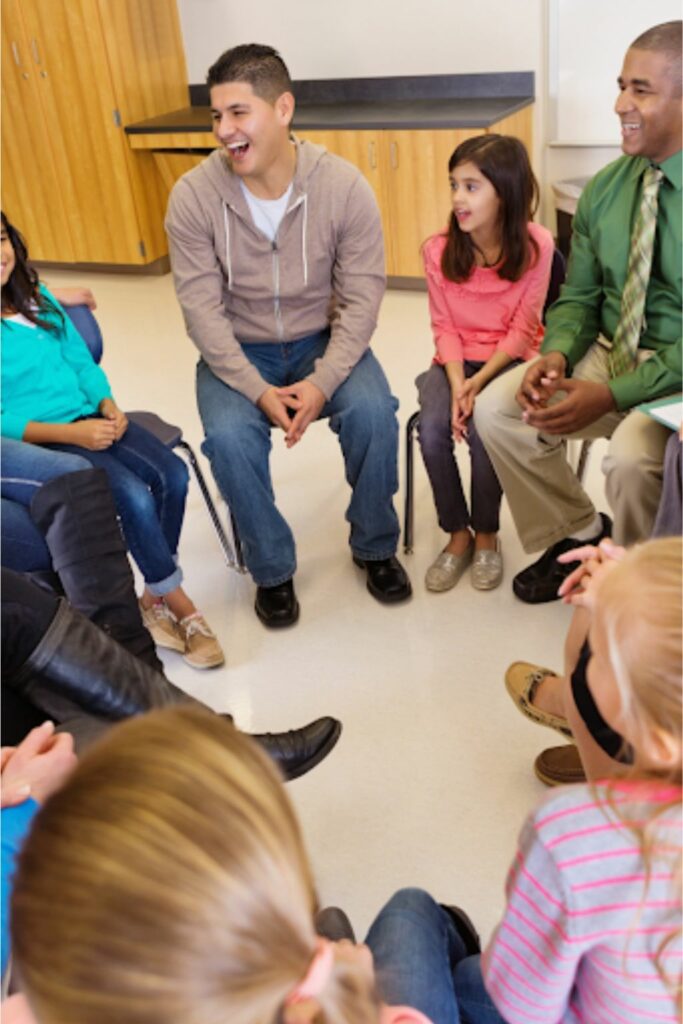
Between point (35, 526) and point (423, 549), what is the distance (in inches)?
41.6

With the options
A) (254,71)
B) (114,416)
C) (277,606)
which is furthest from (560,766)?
(254,71)

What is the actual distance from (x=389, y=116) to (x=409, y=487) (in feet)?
7.58

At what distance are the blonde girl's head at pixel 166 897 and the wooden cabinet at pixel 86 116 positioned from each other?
14.4 ft

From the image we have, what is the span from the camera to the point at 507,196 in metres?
2.22

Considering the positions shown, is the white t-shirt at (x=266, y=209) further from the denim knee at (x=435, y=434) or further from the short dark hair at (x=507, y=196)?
the denim knee at (x=435, y=434)

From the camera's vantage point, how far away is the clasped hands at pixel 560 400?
6.82 ft

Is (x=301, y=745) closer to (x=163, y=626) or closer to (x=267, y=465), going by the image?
(x=163, y=626)

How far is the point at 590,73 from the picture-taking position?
387cm

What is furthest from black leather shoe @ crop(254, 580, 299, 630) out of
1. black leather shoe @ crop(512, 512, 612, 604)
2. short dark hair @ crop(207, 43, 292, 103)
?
short dark hair @ crop(207, 43, 292, 103)

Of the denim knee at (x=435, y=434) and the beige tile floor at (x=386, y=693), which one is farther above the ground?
the denim knee at (x=435, y=434)

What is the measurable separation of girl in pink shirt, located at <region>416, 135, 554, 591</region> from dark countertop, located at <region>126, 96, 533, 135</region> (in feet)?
5.49

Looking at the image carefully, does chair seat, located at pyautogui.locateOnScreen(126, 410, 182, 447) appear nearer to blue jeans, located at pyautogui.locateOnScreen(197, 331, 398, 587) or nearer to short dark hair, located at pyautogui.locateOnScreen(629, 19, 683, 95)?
blue jeans, located at pyautogui.locateOnScreen(197, 331, 398, 587)

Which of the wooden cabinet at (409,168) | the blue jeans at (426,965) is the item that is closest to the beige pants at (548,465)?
the blue jeans at (426,965)

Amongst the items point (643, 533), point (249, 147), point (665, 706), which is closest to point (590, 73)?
point (249, 147)
